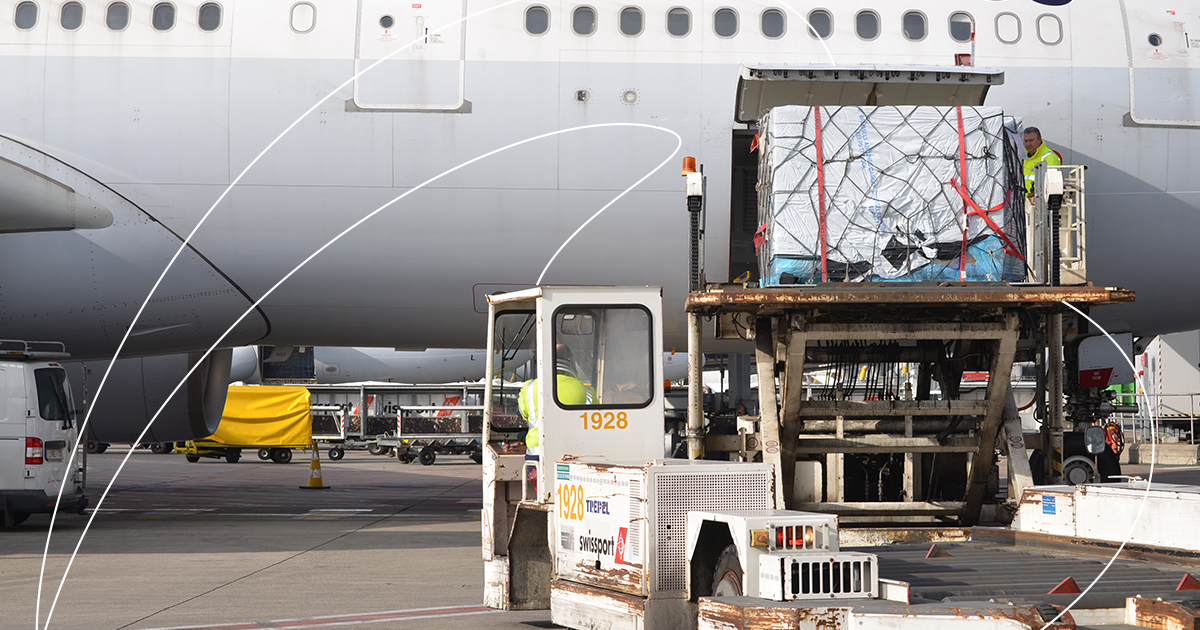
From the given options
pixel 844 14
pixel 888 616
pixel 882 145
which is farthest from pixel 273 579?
pixel 844 14

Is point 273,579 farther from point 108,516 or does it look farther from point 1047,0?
point 1047,0

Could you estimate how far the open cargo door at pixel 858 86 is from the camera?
979cm

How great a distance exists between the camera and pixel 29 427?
13258 millimetres

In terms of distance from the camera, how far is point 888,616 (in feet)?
14.3

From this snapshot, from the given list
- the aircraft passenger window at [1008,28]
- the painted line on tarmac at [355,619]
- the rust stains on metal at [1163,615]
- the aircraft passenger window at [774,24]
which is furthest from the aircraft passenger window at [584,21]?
the rust stains on metal at [1163,615]

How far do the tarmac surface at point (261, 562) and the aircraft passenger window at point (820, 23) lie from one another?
6.33m

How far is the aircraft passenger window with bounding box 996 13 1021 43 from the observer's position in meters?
11.6

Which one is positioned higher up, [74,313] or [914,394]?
[74,313]

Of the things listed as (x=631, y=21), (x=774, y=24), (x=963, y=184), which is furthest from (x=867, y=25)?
(x=963, y=184)

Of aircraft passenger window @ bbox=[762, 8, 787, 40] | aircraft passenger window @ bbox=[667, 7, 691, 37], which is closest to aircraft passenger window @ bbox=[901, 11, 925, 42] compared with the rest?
aircraft passenger window @ bbox=[762, 8, 787, 40]

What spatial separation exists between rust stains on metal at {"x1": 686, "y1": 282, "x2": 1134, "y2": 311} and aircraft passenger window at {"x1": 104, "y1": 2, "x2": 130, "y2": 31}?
24.8ft

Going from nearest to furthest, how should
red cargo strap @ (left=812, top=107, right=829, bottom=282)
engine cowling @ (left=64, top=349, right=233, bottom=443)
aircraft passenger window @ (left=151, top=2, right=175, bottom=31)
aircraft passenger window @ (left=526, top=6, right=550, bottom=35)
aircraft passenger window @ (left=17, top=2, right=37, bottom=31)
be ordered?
red cargo strap @ (left=812, top=107, right=829, bottom=282) → aircraft passenger window @ (left=526, top=6, right=550, bottom=35) → aircraft passenger window @ (left=151, top=2, right=175, bottom=31) → aircraft passenger window @ (left=17, top=2, right=37, bottom=31) → engine cowling @ (left=64, top=349, right=233, bottom=443)

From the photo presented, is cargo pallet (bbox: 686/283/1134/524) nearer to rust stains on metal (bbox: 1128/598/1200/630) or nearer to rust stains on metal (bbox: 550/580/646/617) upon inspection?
rust stains on metal (bbox: 550/580/646/617)

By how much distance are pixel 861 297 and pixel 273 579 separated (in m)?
5.79
